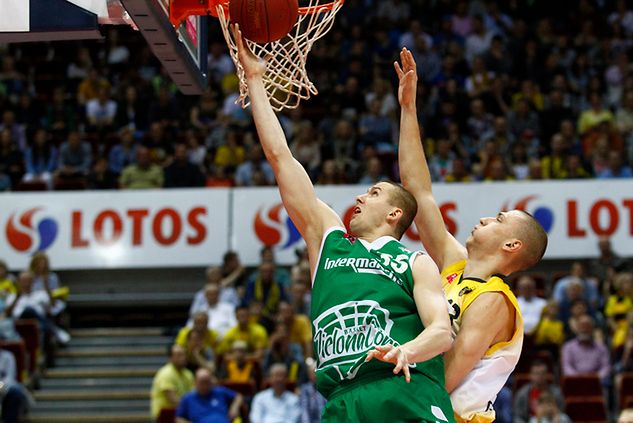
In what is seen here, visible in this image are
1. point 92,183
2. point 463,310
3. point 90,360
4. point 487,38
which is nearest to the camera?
point 463,310

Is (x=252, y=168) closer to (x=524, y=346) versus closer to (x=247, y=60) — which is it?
(x=524, y=346)

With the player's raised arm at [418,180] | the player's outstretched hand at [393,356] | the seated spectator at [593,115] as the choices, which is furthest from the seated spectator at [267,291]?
the player's outstretched hand at [393,356]

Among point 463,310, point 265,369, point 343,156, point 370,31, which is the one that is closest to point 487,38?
point 370,31

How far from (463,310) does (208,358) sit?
807 centimetres

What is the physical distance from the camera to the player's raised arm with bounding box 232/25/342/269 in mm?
4418

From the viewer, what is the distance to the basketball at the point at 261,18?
16.2ft

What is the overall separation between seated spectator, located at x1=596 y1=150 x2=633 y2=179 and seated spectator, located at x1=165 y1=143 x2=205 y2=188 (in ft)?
16.7

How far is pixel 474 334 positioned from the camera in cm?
432

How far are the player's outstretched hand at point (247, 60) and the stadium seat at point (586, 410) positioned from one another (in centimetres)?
736

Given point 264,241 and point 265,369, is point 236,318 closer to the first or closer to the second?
point 265,369

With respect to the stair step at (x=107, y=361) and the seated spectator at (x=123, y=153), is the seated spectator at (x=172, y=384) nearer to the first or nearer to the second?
the stair step at (x=107, y=361)

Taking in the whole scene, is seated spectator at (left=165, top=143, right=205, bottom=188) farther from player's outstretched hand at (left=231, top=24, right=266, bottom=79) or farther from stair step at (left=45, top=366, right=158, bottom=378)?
player's outstretched hand at (left=231, top=24, right=266, bottom=79)

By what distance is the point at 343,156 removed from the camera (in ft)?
50.2

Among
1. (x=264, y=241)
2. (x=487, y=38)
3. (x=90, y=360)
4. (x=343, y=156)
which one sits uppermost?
(x=487, y=38)
